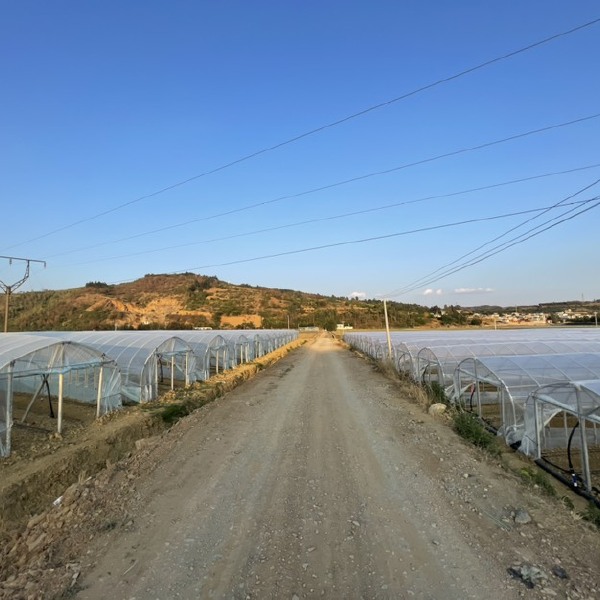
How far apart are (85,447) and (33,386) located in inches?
385

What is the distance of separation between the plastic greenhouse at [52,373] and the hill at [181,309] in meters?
53.7

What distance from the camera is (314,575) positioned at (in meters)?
4.65

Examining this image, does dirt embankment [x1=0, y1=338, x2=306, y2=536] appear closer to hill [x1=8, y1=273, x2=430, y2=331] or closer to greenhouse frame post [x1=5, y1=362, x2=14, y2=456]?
greenhouse frame post [x1=5, y1=362, x2=14, y2=456]

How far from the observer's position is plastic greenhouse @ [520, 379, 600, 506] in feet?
24.8

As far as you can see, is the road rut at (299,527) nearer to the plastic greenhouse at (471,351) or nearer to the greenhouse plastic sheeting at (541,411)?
the greenhouse plastic sheeting at (541,411)

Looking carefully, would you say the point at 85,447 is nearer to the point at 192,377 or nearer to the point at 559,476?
the point at 559,476

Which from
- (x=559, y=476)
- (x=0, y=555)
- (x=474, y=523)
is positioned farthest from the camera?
(x=559, y=476)

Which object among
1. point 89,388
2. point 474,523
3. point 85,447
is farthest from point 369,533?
point 89,388

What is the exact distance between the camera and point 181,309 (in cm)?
9450

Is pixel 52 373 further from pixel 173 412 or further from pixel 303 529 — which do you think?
pixel 303 529

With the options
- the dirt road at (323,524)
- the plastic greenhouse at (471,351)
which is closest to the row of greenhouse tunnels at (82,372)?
the dirt road at (323,524)

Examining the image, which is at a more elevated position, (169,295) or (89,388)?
(169,295)

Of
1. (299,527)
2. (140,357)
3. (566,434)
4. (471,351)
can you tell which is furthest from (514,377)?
(140,357)

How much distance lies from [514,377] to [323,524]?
8117mm
